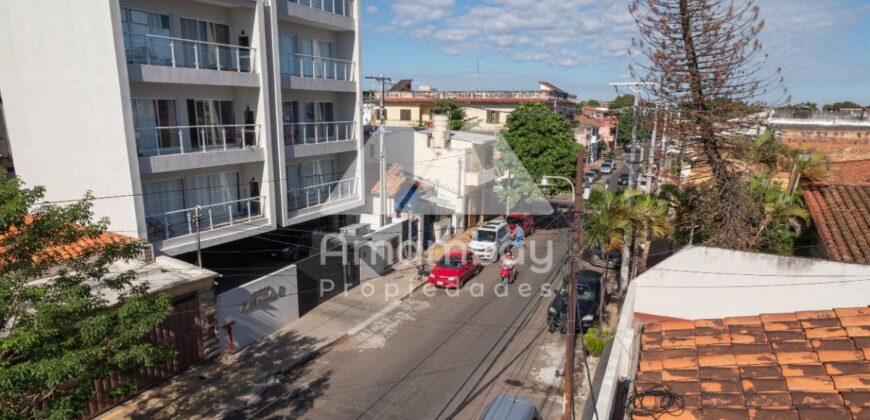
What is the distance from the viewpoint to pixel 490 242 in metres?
26.7

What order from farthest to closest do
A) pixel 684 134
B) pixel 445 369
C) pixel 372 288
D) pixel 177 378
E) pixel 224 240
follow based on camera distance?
pixel 372 288
pixel 224 240
pixel 445 369
pixel 177 378
pixel 684 134

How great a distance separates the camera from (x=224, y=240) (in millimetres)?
16984

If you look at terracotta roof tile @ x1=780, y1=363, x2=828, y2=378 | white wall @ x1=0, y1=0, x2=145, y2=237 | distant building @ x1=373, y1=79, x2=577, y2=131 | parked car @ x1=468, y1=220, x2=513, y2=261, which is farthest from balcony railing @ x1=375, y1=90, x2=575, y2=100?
terracotta roof tile @ x1=780, y1=363, x2=828, y2=378

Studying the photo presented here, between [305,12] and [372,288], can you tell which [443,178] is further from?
[305,12]

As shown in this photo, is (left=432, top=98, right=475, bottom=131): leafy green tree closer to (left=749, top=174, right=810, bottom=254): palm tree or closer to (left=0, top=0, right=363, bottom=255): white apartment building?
(left=0, top=0, right=363, bottom=255): white apartment building

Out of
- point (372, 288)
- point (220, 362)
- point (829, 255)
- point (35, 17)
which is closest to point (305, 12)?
point (35, 17)

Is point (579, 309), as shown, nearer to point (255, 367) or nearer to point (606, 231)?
point (606, 231)

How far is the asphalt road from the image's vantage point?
43.6 ft

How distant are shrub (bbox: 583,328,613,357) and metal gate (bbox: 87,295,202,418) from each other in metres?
11.6

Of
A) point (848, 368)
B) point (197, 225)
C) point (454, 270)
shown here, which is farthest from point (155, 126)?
point (848, 368)

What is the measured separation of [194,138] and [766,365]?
17.0 m

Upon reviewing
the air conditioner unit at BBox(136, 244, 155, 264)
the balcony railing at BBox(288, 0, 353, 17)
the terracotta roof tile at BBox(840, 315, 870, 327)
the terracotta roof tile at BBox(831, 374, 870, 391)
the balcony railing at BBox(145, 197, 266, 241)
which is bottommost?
the air conditioner unit at BBox(136, 244, 155, 264)

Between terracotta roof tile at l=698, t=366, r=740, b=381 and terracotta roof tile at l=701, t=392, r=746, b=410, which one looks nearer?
terracotta roof tile at l=701, t=392, r=746, b=410

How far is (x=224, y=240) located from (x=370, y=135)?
1418cm
